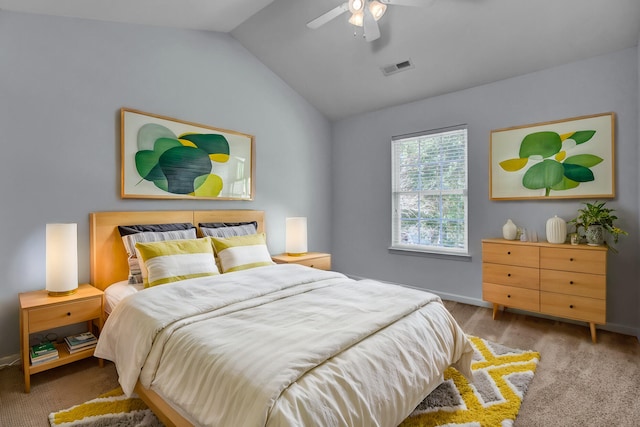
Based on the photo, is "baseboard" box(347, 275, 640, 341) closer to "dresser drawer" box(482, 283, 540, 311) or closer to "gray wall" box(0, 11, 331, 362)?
"dresser drawer" box(482, 283, 540, 311)

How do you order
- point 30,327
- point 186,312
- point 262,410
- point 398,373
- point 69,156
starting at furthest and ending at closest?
point 69,156 → point 30,327 → point 186,312 → point 398,373 → point 262,410

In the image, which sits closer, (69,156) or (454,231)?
(69,156)

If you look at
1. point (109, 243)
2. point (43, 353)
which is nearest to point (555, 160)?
point (109, 243)

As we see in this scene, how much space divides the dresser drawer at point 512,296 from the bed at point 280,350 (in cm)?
142

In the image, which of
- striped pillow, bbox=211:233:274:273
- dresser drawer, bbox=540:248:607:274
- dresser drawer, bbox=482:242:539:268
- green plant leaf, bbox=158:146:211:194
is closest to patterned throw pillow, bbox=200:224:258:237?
striped pillow, bbox=211:233:274:273

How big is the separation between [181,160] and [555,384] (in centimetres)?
353

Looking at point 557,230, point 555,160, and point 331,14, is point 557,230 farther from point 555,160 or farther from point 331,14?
point 331,14

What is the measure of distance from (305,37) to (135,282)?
2.95 m

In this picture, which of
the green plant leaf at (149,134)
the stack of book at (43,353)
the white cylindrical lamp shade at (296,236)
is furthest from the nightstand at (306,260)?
the stack of book at (43,353)

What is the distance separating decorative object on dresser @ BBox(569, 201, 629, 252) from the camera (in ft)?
9.20

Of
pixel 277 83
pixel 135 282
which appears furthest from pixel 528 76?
pixel 135 282

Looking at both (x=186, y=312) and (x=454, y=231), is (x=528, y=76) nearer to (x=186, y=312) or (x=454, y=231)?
(x=454, y=231)

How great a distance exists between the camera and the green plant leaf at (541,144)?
3.22m

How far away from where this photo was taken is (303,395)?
3.88 ft
